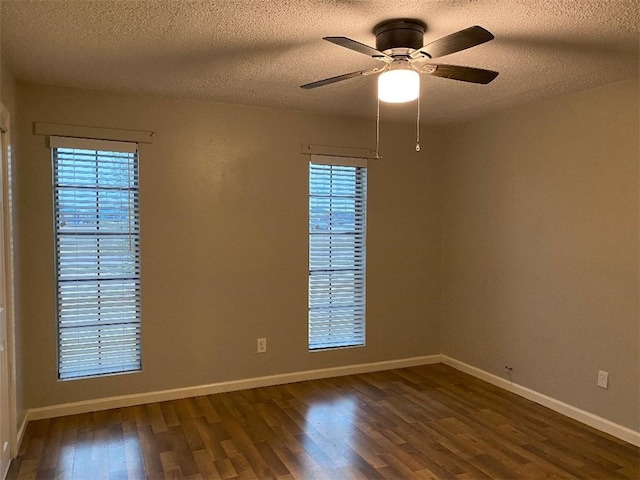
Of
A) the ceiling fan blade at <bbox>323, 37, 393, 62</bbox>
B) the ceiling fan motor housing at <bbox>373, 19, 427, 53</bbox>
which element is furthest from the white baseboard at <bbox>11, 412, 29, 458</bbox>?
the ceiling fan motor housing at <bbox>373, 19, 427, 53</bbox>

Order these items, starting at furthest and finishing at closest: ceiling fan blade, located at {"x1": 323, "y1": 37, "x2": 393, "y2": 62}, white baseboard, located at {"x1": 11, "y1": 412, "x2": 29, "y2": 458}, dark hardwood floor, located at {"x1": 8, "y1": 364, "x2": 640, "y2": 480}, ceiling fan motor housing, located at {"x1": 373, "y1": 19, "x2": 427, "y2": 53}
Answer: white baseboard, located at {"x1": 11, "y1": 412, "x2": 29, "y2": 458}, dark hardwood floor, located at {"x1": 8, "y1": 364, "x2": 640, "y2": 480}, ceiling fan motor housing, located at {"x1": 373, "y1": 19, "x2": 427, "y2": 53}, ceiling fan blade, located at {"x1": 323, "y1": 37, "x2": 393, "y2": 62}

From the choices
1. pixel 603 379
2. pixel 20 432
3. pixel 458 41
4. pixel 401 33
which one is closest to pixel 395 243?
pixel 603 379

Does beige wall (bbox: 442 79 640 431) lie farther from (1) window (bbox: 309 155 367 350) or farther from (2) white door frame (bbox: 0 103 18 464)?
(2) white door frame (bbox: 0 103 18 464)

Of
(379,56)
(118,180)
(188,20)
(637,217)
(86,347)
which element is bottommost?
(86,347)

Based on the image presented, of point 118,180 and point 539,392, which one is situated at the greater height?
point 118,180

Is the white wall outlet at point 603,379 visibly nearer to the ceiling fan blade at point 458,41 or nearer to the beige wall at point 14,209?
the ceiling fan blade at point 458,41

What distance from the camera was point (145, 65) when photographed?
289cm

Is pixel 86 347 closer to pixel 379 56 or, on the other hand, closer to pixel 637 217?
pixel 379 56

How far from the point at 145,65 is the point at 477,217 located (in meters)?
3.02

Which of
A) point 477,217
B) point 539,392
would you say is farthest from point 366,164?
point 539,392

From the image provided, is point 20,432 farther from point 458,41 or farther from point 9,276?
point 458,41

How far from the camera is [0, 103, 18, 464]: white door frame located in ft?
8.93

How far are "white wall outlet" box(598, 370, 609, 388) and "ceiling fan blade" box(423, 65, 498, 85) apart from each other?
2211 millimetres

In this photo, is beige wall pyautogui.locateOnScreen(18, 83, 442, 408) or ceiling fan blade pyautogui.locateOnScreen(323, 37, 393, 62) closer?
ceiling fan blade pyautogui.locateOnScreen(323, 37, 393, 62)
